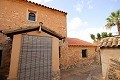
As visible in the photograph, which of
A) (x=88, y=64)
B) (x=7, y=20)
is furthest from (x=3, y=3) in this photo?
(x=88, y=64)

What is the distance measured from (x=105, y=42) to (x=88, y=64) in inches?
470

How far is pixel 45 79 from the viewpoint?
24.7 ft

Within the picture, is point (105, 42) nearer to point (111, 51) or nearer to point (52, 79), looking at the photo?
point (111, 51)

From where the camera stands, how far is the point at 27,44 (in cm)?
729

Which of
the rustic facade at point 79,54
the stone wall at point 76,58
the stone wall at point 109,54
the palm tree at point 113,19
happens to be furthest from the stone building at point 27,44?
the palm tree at point 113,19

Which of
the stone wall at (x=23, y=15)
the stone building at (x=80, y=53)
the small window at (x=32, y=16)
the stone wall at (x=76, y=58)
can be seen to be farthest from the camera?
the stone building at (x=80, y=53)

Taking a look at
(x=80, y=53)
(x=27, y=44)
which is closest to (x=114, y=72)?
(x=27, y=44)

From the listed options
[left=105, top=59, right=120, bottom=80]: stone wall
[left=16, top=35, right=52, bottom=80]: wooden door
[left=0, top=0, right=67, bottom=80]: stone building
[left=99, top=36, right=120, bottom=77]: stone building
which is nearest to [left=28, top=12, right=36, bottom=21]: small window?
[left=0, top=0, right=67, bottom=80]: stone building

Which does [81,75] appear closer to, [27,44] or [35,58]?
[35,58]

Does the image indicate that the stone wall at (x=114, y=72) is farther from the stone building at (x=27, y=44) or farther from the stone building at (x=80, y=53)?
the stone building at (x=80, y=53)

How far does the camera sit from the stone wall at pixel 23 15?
977cm

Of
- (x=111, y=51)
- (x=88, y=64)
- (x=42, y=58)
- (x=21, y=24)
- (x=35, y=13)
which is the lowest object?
(x=88, y=64)

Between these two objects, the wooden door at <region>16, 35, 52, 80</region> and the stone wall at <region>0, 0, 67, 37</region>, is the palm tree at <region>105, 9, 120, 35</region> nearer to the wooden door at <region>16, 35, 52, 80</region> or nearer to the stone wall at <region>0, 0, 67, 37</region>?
the stone wall at <region>0, 0, 67, 37</region>

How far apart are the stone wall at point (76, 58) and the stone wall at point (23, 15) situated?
3.10 meters
